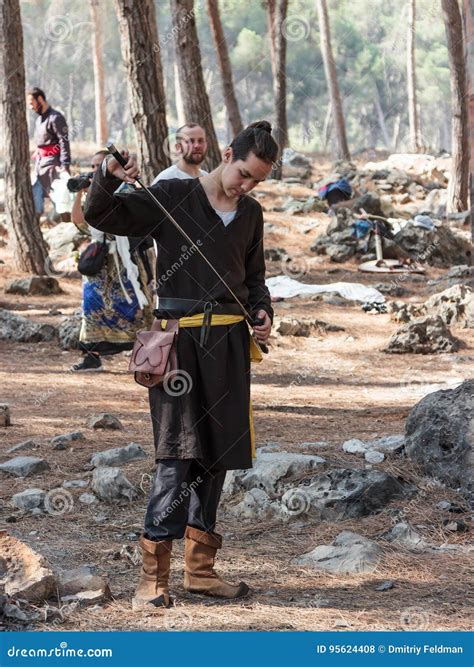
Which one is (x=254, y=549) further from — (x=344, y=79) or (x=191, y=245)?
(x=344, y=79)

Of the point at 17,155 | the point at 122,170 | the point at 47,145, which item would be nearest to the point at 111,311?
the point at 122,170

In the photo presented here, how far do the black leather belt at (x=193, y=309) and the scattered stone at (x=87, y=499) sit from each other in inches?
69.9

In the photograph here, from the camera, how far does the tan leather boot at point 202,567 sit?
4406mm

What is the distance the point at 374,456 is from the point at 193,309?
7.24ft

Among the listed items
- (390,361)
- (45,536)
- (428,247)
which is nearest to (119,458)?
(45,536)

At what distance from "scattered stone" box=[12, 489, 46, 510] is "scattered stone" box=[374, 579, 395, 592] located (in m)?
1.91

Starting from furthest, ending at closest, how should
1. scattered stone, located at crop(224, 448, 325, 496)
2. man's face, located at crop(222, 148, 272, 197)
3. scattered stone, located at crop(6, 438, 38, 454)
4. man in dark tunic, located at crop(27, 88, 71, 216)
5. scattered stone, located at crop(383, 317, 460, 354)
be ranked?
man in dark tunic, located at crop(27, 88, 71, 216) < scattered stone, located at crop(383, 317, 460, 354) < scattered stone, located at crop(6, 438, 38, 454) < scattered stone, located at crop(224, 448, 325, 496) < man's face, located at crop(222, 148, 272, 197)

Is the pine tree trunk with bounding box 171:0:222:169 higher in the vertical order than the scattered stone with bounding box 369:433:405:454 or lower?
higher

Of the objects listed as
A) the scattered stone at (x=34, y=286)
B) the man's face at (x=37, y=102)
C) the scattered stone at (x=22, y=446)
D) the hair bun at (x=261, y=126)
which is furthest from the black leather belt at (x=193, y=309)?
the man's face at (x=37, y=102)

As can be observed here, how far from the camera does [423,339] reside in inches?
437

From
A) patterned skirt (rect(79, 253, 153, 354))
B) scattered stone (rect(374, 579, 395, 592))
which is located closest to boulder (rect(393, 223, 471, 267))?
patterned skirt (rect(79, 253, 153, 354))

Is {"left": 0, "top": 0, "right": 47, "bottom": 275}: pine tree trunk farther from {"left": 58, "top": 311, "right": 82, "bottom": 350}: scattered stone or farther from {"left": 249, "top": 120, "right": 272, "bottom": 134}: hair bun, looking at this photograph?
{"left": 249, "top": 120, "right": 272, "bottom": 134}: hair bun

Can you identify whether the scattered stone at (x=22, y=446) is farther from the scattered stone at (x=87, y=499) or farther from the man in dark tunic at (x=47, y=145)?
the man in dark tunic at (x=47, y=145)

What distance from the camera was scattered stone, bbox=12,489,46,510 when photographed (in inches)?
226
